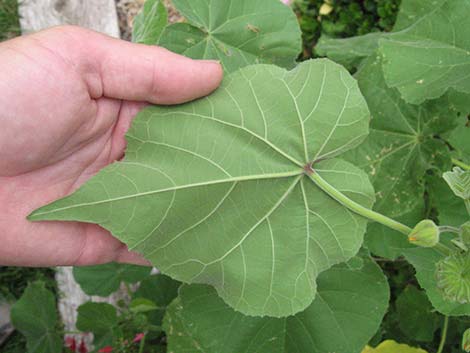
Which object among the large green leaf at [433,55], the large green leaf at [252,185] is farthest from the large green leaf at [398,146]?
the large green leaf at [252,185]

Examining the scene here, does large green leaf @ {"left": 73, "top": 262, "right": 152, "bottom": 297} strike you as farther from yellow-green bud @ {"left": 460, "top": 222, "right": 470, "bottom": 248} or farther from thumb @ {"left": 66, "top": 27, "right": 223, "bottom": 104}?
yellow-green bud @ {"left": 460, "top": 222, "right": 470, "bottom": 248}

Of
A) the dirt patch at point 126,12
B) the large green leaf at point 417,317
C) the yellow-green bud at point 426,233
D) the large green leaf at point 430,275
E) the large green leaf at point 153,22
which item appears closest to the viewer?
the yellow-green bud at point 426,233

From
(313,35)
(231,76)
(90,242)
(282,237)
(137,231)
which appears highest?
(231,76)

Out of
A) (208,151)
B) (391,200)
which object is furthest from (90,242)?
(391,200)

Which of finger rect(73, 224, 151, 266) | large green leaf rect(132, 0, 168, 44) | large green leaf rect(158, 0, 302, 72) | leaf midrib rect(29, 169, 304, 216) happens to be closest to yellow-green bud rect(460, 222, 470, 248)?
leaf midrib rect(29, 169, 304, 216)

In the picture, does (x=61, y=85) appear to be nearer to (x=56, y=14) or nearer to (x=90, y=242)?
(x=90, y=242)

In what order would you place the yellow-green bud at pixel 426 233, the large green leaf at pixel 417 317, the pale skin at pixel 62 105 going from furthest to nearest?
the large green leaf at pixel 417 317 < the pale skin at pixel 62 105 < the yellow-green bud at pixel 426 233

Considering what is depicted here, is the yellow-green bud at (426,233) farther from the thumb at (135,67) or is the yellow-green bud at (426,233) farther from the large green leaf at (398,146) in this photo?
the large green leaf at (398,146)

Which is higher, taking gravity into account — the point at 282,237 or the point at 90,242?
the point at 282,237
